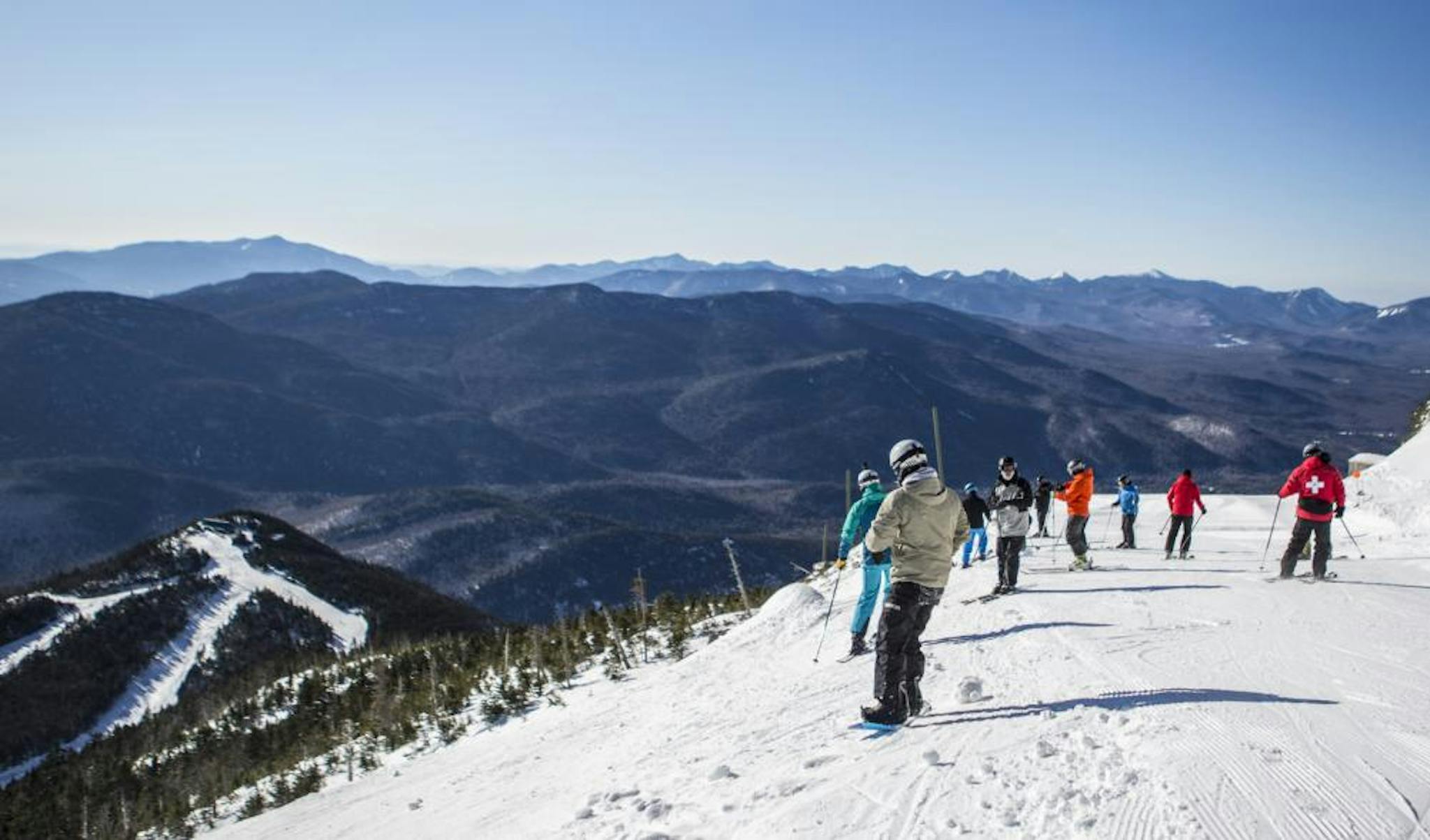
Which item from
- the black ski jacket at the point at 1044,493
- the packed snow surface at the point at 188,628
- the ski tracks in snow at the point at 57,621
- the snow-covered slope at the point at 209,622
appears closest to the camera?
the black ski jacket at the point at 1044,493

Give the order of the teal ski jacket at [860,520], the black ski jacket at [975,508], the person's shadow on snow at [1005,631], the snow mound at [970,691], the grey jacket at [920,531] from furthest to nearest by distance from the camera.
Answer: the black ski jacket at [975,508] < the person's shadow on snow at [1005,631] < the teal ski jacket at [860,520] < the snow mound at [970,691] < the grey jacket at [920,531]

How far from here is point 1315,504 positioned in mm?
14328

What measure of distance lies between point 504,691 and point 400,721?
2030 mm

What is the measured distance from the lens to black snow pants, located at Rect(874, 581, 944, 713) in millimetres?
7805

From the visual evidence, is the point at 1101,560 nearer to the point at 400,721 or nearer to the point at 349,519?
the point at 400,721

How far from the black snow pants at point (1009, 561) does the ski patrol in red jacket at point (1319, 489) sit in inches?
174

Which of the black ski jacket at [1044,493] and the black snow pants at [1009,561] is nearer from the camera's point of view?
the black snow pants at [1009,561]

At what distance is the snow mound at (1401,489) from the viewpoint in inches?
930

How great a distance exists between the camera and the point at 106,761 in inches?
1093

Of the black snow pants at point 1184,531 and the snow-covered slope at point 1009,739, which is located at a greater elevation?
the snow-covered slope at point 1009,739

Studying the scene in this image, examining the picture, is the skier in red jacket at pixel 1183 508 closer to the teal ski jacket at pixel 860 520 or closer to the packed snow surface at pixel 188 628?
the teal ski jacket at pixel 860 520

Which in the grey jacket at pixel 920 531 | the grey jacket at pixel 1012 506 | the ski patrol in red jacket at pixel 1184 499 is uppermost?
the grey jacket at pixel 920 531

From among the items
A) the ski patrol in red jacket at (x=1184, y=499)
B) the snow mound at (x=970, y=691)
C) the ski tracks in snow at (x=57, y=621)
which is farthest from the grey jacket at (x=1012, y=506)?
the ski tracks in snow at (x=57, y=621)

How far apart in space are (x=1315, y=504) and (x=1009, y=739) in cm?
1027
